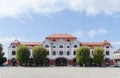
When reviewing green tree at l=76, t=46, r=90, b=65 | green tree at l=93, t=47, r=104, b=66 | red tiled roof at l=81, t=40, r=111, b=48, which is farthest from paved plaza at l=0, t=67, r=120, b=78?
red tiled roof at l=81, t=40, r=111, b=48

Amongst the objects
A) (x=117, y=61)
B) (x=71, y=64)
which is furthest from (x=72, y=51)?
(x=117, y=61)

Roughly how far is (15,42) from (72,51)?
20260 mm

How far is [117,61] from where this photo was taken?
483 feet

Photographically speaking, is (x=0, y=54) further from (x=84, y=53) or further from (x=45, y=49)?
(x=84, y=53)

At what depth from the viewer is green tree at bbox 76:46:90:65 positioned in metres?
105

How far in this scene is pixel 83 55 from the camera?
10469cm

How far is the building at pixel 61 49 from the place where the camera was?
114 m

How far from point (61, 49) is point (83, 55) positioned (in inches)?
497

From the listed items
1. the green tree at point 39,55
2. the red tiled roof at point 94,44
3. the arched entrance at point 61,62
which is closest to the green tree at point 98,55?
the red tiled roof at point 94,44

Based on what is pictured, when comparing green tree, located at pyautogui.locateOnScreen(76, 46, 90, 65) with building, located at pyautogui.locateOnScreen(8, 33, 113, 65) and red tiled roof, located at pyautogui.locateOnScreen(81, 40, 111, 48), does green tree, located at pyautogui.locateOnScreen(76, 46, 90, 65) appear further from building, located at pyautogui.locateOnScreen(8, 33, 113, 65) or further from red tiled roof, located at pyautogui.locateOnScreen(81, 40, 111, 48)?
red tiled roof, located at pyautogui.locateOnScreen(81, 40, 111, 48)

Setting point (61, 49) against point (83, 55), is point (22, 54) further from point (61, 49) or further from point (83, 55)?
point (83, 55)

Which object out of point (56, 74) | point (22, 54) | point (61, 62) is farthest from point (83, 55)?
point (56, 74)

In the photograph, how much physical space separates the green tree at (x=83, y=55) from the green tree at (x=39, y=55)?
35.7 feet

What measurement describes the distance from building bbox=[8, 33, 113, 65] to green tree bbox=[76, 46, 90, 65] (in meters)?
7.95
